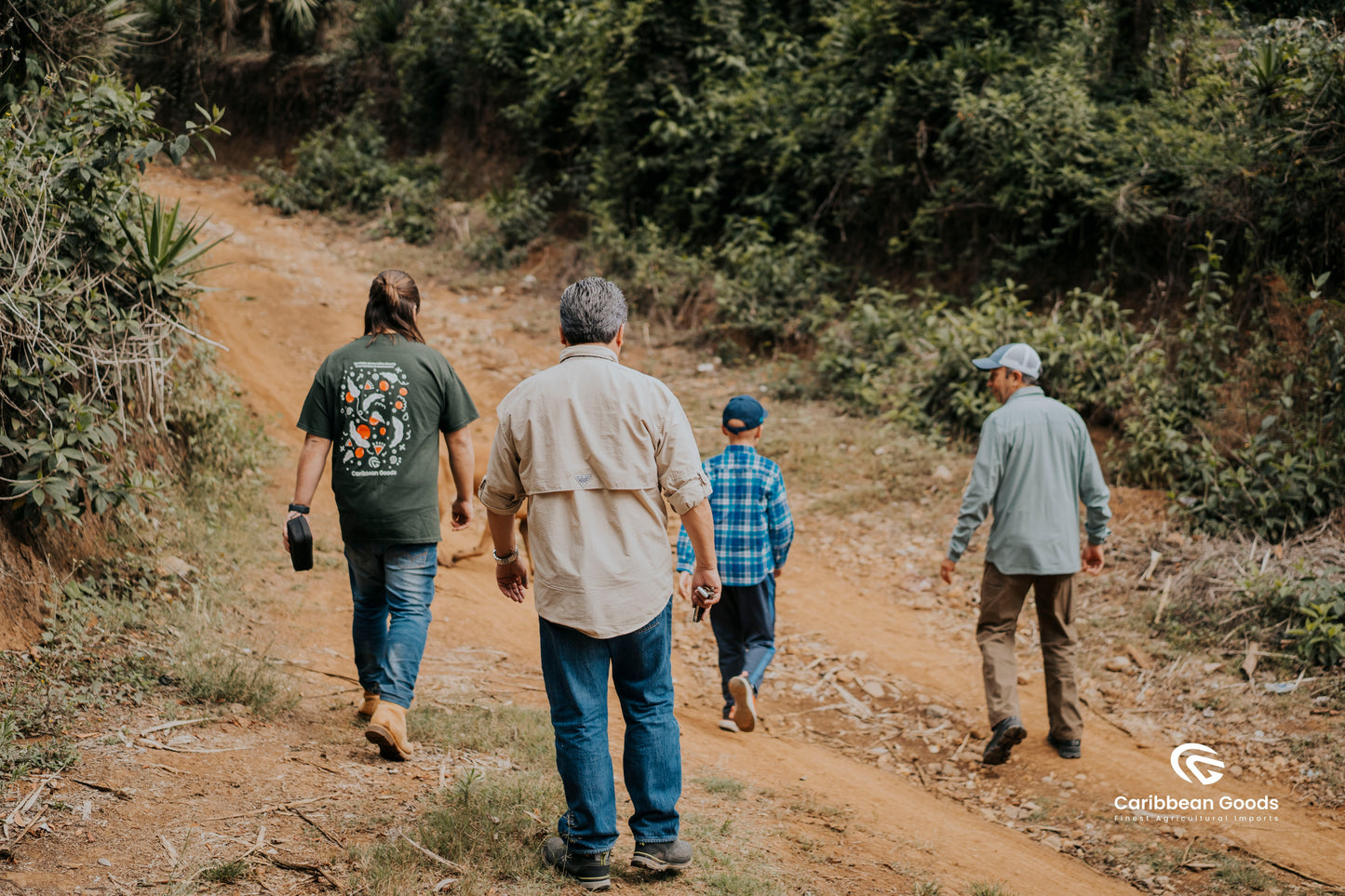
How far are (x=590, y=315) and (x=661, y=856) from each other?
68.5 inches

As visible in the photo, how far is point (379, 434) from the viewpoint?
12.8ft

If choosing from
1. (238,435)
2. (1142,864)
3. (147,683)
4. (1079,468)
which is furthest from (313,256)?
(1142,864)

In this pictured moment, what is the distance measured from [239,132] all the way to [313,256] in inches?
341

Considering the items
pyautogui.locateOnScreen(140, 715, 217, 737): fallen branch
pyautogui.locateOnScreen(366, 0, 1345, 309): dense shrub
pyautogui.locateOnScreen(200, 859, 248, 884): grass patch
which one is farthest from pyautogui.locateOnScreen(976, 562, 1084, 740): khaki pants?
pyautogui.locateOnScreen(366, 0, 1345, 309): dense shrub

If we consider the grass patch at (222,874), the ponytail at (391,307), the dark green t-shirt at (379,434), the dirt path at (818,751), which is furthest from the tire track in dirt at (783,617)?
the ponytail at (391,307)

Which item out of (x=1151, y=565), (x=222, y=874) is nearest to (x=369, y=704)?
(x=222, y=874)

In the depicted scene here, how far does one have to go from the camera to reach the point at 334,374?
153 inches

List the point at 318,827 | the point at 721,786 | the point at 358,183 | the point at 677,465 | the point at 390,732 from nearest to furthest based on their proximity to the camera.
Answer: the point at 677,465
the point at 318,827
the point at 390,732
the point at 721,786
the point at 358,183

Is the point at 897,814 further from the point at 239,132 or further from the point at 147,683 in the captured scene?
the point at 239,132

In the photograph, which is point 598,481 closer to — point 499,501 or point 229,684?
point 499,501

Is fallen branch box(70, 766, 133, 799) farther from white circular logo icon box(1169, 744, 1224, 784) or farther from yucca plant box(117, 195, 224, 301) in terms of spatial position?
white circular logo icon box(1169, 744, 1224, 784)

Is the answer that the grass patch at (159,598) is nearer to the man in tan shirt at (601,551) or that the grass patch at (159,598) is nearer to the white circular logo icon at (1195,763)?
the man in tan shirt at (601,551)

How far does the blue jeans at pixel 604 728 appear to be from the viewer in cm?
299

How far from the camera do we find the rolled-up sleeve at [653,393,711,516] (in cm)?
298
